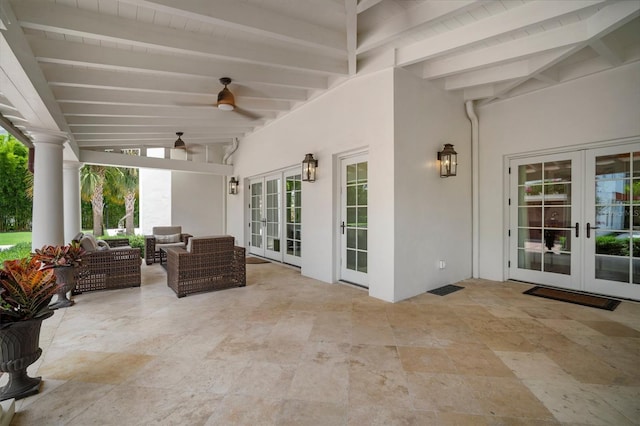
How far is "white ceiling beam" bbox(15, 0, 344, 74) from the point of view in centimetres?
242

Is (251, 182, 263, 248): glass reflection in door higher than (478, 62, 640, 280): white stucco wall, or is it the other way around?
(478, 62, 640, 280): white stucco wall

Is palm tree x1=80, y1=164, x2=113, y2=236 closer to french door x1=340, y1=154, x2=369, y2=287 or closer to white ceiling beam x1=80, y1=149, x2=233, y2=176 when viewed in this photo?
white ceiling beam x1=80, y1=149, x2=233, y2=176

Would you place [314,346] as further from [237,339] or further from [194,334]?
[194,334]

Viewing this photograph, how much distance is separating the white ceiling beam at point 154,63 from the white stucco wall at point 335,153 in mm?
728

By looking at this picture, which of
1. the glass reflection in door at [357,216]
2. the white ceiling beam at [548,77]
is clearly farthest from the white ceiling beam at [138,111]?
the white ceiling beam at [548,77]

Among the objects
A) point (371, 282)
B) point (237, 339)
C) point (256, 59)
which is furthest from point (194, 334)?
point (256, 59)

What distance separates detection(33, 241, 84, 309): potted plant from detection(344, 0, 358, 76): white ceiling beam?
408cm

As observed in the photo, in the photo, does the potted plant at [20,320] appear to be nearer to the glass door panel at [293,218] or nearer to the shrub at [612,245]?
the glass door panel at [293,218]

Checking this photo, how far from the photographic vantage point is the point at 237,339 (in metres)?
2.70

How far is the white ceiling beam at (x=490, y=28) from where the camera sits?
8.46 feet

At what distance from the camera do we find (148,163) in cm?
718

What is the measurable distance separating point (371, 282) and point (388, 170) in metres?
1.52

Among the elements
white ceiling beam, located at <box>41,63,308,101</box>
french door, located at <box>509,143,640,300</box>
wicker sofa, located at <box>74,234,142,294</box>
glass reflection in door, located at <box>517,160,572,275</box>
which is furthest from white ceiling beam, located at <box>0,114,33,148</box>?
glass reflection in door, located at <box>517,160,572,275</box>

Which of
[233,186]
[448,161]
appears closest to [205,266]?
[448,161]
